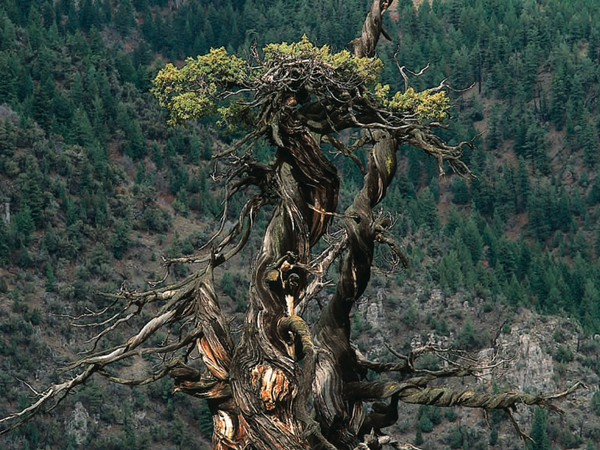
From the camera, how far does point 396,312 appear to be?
13038 cm

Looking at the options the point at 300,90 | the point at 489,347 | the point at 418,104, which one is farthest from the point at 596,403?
the point at 300,90

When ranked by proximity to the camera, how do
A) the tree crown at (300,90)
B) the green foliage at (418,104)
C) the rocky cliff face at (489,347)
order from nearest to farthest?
the tree crown at (300,90)
the green foliage at (418,104)
the rocky cliff face at (489,347)

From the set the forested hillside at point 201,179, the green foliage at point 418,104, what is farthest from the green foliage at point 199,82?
the forested hillside at point 201,179

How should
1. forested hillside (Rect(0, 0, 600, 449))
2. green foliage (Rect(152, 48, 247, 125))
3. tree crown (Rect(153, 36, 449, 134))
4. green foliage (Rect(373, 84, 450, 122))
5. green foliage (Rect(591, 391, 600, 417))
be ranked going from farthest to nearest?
green foliage (Rect(591, 391, 600, 417)) < forested hillside (Rect(0, 0, 600, 449)) < green foliage (Rect(152, 48, 247, 125)) < green foliage (Rect(373, 84, 450, 122)) < tree crown (Rect(153, 36, 449, 134))

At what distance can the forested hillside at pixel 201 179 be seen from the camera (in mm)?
110375

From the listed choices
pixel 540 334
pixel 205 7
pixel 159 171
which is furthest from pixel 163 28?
pixel 540 334

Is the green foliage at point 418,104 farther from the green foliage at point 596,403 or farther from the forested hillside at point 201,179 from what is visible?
the green foliage at point 596,403

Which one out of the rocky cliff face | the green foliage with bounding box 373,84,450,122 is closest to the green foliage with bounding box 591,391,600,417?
the rocky cliff face

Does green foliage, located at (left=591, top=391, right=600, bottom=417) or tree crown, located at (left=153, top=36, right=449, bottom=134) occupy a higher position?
tree crown, located at (left=153, top=36, right=449, bottom=134)

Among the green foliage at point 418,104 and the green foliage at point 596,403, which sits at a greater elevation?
the green foliage at point 418,104

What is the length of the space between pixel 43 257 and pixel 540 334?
3730 centimetres

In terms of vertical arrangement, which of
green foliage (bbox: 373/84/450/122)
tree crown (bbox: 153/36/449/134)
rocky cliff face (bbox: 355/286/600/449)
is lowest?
rocky cliff face (bbox: 355/286/600/449)

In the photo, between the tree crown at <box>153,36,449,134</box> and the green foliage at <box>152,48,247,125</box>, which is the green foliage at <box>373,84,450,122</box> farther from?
the green foliage at <box>152,48,247,125</box>

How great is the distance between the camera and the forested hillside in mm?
110375
